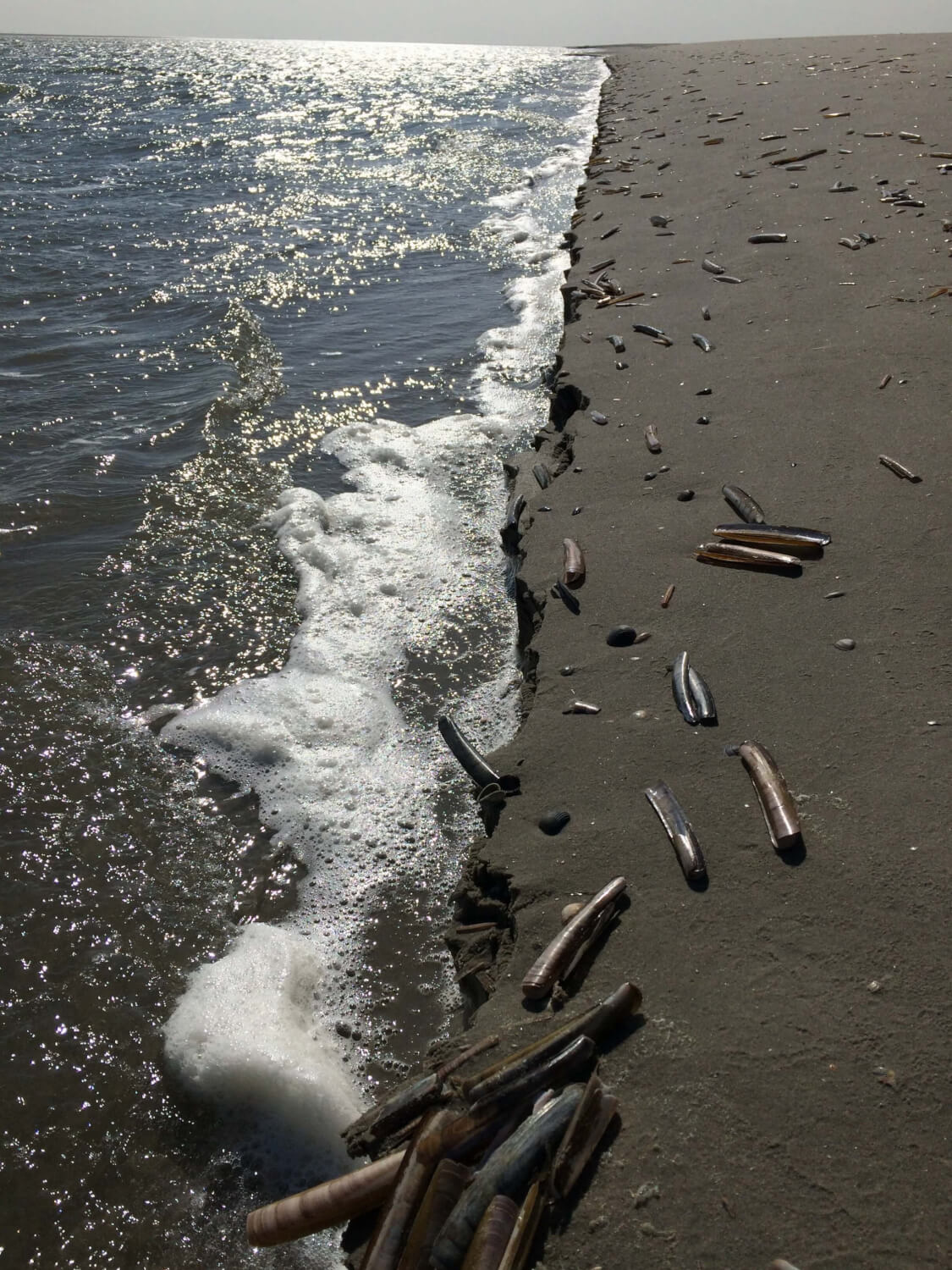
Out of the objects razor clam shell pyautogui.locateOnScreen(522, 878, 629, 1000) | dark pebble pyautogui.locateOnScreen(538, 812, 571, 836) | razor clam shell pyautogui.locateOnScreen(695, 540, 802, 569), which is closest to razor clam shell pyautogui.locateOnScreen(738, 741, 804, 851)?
razor clam shell pyautogui.locateOnScreen(522, 878, 629, 1000)

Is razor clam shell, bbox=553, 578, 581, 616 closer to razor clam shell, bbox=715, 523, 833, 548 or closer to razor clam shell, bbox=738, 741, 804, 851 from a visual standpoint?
razor clam shell, bbox=715, 523, 833, 548

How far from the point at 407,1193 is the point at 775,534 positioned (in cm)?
270

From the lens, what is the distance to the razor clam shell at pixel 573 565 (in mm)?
3744

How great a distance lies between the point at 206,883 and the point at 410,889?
0.74 m

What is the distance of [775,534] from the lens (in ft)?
11.9

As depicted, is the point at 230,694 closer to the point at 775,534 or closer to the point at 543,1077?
the point at 775,534

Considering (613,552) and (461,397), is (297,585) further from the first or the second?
(461,397)

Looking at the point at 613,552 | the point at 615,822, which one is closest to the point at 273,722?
the point at 613,552

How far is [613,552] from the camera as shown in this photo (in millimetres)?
3867

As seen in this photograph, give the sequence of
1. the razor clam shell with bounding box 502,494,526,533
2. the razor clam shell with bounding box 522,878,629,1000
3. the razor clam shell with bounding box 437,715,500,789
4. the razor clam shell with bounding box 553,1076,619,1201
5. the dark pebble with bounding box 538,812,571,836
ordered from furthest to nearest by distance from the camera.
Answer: the razor clam shell with bounding box 502,494,526,533, the razor clam shell with bounding box 437,715,500,789, the dark pebble with bounding box 538,812,571,836, the razor clam shell with bounding box 522,878,629,1000, the razor clam shell with bounding box 553,1076,619,1201

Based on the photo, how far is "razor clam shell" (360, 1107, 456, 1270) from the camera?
5.61 feet

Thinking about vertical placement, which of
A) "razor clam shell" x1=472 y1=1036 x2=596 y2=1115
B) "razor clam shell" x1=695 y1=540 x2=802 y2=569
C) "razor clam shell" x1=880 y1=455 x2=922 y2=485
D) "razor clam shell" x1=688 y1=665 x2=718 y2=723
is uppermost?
"razor clam shell" x1=880 y1=455 x2=922 y2=485

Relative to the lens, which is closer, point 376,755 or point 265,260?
point 376,755

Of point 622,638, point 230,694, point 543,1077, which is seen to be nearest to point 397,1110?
point 543,1077
